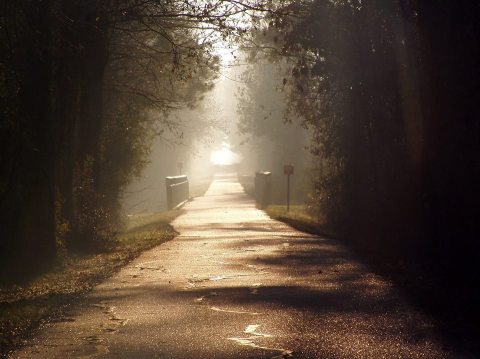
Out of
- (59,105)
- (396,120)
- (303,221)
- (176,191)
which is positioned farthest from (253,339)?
(176,191)

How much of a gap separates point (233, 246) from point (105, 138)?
31.1 feet

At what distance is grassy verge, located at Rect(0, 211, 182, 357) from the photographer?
358 inches

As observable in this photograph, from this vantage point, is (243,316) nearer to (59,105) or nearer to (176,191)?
(59,105)

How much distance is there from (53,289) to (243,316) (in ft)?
13.0

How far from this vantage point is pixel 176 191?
149 feet

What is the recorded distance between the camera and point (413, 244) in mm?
17109

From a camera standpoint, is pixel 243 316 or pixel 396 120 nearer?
pixel 243 316

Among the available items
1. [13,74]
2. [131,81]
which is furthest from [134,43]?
[13,74]

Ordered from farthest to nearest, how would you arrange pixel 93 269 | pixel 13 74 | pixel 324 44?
pixel 324 44
pixel 93 269
pixel 13 74

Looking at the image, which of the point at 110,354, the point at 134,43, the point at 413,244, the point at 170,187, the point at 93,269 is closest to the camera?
the point at 110,354

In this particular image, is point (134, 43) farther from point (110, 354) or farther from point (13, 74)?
point (110, 354)

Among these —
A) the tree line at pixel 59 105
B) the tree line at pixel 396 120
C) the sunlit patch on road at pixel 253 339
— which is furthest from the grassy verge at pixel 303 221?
the sunlit patch on road at pixel 253 339

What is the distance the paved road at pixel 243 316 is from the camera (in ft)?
25.5

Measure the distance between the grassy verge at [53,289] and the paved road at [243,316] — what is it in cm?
27
